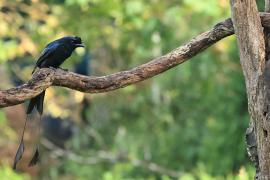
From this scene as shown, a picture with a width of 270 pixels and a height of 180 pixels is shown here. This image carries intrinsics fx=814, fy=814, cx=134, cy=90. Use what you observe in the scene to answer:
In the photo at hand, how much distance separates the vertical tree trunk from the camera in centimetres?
373

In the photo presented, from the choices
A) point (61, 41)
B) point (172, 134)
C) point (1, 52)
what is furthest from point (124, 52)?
point (61, 41)

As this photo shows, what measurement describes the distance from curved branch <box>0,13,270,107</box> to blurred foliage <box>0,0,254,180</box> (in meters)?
4.61

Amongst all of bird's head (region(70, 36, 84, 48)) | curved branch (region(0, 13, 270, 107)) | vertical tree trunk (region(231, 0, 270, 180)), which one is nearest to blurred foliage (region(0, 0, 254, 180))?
bird's head (region(70, 36, 84, 48))

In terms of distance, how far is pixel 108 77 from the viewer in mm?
3799

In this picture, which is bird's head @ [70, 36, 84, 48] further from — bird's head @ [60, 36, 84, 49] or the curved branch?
the curved branch

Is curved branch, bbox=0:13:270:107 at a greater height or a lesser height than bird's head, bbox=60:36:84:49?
lesser

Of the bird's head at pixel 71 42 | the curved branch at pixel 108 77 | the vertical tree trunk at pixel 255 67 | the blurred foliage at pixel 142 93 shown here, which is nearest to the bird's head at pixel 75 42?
the bird's head at pixel 71 42

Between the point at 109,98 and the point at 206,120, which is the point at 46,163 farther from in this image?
the point at 206,120

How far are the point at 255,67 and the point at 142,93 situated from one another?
968 cm

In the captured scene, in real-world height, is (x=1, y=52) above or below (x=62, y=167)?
above

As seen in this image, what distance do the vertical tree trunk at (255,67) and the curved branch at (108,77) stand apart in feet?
0.35

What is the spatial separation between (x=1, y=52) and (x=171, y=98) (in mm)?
5447

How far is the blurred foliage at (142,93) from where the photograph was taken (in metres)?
10.3

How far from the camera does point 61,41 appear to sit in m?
4.47
